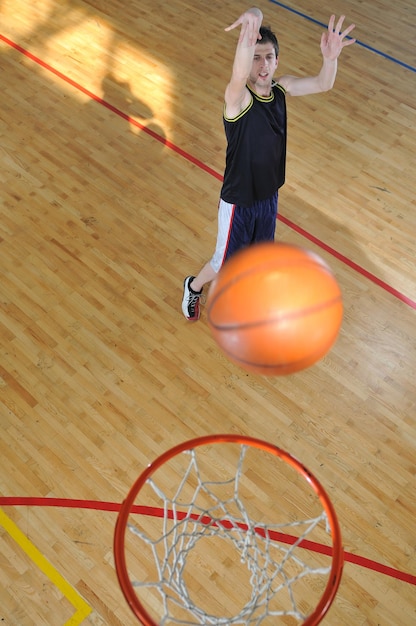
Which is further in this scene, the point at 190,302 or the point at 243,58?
the point at 190,302

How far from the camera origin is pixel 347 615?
3041 millimetres

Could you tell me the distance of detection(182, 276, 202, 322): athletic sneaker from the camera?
13.3 feet

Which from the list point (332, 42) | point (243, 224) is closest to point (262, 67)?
point (332, 42)

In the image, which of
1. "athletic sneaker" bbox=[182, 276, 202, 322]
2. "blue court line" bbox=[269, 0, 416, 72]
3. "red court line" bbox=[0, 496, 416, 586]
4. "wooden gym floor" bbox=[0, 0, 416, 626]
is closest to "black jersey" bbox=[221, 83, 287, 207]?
"athletic sneaker" bbox=[182, 276, 202, 322]

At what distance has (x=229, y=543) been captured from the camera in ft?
10.6

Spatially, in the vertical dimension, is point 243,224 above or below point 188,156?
above

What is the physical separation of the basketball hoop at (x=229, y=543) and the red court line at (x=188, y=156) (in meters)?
1.62

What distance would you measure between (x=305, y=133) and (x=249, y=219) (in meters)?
2.25

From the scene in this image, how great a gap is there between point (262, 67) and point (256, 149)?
1.32ft

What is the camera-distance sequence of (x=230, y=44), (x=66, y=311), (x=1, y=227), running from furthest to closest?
1. (x=230, y=44)
2. (x=1, y=227)
3. (x=66, y=311)

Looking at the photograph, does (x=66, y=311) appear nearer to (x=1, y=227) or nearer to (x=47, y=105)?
(x=1, y=227)

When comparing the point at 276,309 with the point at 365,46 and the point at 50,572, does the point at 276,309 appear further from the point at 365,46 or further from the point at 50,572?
the point at 365,46

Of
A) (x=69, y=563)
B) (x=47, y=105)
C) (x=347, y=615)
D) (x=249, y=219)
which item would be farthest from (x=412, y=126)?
(x=69, y=563)

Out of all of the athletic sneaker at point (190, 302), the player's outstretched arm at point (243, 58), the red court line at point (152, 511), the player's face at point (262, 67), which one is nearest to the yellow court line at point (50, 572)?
the red court line at point (152, 511)
